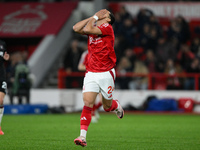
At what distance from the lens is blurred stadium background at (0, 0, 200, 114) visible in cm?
1881

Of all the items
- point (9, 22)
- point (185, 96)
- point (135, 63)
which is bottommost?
point (185, 96)

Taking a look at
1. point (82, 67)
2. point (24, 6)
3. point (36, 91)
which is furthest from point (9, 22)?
point (82, 67)

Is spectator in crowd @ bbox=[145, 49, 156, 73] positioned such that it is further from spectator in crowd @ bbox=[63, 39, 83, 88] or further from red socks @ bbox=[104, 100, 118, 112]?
red socks @ bbox=[104, 100, 118, 112]

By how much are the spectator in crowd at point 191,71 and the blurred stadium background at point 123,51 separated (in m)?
A: 0.04

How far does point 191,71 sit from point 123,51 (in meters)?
3.05

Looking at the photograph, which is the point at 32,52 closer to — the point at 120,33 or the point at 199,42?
the point at 120,33

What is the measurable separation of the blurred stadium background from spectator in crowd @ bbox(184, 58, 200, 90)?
0.04 m

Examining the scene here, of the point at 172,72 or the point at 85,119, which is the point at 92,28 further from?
the point at 172,72

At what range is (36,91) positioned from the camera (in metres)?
19.5

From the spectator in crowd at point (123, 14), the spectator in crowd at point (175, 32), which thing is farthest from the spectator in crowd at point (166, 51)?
the spectator in crowd at point (123, 14)

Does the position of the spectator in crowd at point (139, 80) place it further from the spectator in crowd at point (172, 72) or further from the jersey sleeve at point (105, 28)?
the jersey sleeve at point (105, 28)

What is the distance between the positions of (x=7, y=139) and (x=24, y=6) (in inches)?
633

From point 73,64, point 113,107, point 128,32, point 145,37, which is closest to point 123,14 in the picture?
point 128,32

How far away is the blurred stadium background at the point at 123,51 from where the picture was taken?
18812mm
